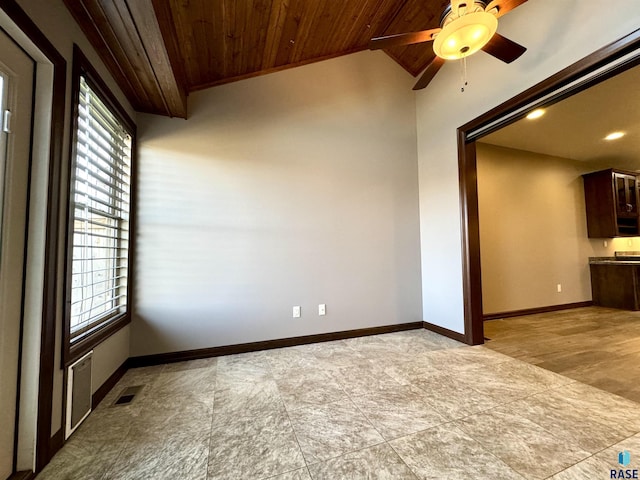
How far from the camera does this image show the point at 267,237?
2.84 meters

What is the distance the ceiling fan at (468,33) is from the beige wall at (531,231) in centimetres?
255

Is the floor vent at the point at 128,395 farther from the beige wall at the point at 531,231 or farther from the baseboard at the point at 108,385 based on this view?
the beige wall at the point at 531,231

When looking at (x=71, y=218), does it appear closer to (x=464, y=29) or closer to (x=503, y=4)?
(x=464, y=29)

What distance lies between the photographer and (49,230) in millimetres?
1347

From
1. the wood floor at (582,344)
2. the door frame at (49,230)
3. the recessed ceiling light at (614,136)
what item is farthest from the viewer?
the recessed ceiling light at (614,136)

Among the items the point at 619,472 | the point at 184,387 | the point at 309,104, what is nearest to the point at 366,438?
the point at 619,472

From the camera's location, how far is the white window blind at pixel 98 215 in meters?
1.70

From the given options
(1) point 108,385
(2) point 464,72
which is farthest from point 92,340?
(2) point 464,72

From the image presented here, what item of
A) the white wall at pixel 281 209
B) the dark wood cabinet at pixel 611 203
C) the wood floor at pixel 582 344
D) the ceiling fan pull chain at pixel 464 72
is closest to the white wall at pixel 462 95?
the ceiling fan pull chain at pixel 464 72

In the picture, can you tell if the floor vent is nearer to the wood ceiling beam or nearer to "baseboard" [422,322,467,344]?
the wood ceiling beam

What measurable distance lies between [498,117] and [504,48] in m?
0.93

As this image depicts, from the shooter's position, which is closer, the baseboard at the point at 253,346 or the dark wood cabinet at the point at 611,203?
the baseboard at the point at 253,346

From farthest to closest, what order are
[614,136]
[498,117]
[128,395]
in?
[614,136]
[498,117]
[128,395]

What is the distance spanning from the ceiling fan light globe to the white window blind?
7.74ft
